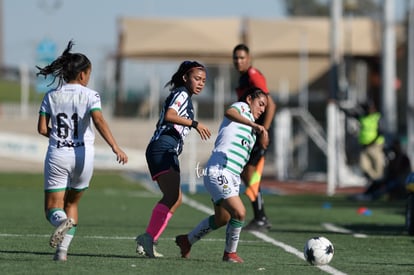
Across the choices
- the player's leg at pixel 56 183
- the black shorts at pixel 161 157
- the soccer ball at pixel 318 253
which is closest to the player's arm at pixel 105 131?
the player's leg at pixel 56 183

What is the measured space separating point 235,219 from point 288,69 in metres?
49.9

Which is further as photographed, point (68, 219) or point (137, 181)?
point (137, 181)

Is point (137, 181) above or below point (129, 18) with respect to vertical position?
below

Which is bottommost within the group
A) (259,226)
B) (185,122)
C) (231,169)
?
(259,226)

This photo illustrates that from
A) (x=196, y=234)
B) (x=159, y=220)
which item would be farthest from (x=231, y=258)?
(x=159, y=220)

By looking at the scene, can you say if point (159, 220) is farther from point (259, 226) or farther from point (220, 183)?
point (259, 226)

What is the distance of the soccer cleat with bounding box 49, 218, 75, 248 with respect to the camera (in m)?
10.3

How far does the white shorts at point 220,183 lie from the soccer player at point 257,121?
3.28 meters

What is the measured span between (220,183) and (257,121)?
154 inches

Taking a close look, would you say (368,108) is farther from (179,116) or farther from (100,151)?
(179,116)

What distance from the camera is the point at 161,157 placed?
37.1ft

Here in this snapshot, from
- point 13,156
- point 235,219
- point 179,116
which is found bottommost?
point 13,156

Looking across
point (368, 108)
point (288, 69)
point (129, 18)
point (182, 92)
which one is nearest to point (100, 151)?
point (368, 108)

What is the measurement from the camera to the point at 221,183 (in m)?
11.0
